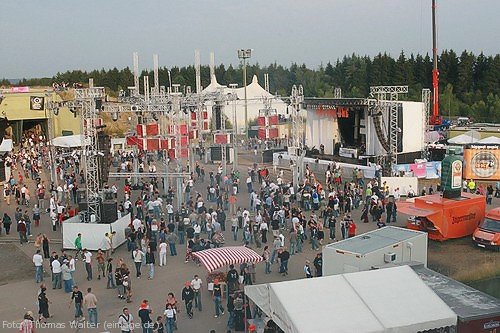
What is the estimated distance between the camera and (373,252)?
1316 cm

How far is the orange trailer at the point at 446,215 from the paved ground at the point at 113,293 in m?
1.05

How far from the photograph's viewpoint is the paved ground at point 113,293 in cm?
1315

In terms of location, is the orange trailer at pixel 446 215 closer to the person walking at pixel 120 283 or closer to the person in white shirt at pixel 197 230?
the person in white shirt at pixel 197 230

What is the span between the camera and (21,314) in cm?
1395

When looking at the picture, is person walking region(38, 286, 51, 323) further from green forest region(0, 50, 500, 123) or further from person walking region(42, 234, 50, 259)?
green forest region(0, 50, 500, 123)

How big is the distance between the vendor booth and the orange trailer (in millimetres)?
9664

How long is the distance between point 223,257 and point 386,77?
64814mm

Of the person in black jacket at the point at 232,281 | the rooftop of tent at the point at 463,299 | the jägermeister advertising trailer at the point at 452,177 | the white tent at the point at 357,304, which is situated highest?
the jägermeister advertising trailer at the point at 452,177

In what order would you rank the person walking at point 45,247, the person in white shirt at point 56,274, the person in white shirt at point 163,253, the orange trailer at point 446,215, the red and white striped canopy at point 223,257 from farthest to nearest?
the orange trailer at point 446,215, the person walking at point 45,247, the person in white shirt at point 163,253, the person in white shirt at point 56,274, the red and white striped canopy at point 223,257

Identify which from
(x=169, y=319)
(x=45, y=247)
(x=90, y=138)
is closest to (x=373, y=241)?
(x=169, y=319)

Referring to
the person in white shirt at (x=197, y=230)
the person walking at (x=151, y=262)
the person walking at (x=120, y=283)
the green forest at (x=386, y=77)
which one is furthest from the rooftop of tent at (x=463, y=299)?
the green forest at (x=386, y=77)

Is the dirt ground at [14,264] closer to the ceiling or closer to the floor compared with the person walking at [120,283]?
closer to the floor

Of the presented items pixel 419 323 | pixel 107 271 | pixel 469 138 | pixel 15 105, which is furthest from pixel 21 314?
pixel 15 105

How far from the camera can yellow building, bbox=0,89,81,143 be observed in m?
48.7
